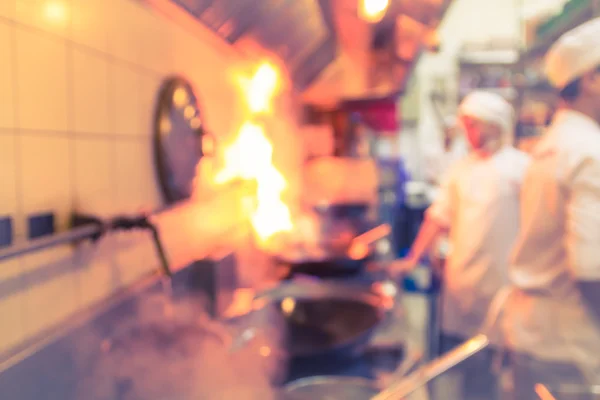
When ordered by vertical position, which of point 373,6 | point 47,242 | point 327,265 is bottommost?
point 327,265

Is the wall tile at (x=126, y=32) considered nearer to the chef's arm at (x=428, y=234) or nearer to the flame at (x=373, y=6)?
the flame at (x=373, y=6)

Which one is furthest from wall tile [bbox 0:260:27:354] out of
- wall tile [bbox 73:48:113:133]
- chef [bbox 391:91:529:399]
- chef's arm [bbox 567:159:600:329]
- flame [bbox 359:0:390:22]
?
chef [bbox 391:91:529:399]

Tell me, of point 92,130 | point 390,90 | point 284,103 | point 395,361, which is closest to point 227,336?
point 395,361

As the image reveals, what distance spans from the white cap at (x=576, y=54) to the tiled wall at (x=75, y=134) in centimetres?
111

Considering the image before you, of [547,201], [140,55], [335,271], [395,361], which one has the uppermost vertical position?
[140,55]

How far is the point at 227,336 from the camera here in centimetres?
141

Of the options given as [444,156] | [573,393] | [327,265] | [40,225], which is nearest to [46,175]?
[40,225]

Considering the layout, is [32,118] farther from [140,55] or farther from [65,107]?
[140,55]

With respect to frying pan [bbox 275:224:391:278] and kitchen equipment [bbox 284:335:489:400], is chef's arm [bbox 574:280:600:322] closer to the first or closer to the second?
kitchen equipment [bbox 284:335:489:400]

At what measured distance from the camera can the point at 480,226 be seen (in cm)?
246

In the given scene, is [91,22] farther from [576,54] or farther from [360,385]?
[576,54]

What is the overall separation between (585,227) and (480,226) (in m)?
1.06

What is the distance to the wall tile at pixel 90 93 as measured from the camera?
1106mm

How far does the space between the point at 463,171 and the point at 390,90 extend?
141cm
